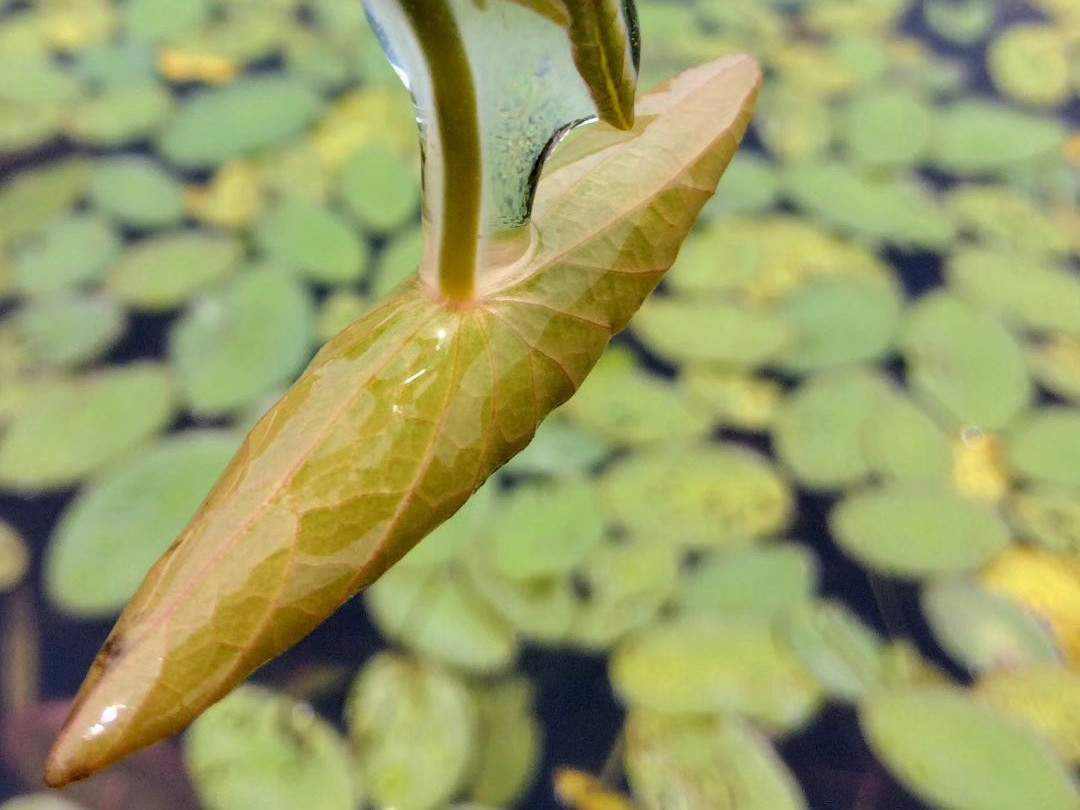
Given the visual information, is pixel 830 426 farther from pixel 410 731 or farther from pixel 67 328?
pixel 67 328

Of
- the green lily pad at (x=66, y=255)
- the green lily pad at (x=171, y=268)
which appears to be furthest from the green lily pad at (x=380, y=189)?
the green lily pad at (x=66, y=255)

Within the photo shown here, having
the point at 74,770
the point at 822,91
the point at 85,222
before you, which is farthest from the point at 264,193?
the point at 74,770

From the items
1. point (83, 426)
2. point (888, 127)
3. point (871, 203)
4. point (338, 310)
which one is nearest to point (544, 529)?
point (338, 310)

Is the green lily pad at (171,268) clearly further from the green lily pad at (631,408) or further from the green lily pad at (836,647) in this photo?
the green lily pad at (836,647)

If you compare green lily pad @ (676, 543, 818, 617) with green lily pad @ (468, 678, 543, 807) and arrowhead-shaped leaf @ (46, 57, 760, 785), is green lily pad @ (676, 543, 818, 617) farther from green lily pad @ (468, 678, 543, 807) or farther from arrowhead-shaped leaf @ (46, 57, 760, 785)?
arrowhead-shaped leaf @ (46, 57, 760, 785)

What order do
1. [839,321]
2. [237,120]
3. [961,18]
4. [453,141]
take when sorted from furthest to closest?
[961,18] → [237,120] → [839,321] → [453,141]

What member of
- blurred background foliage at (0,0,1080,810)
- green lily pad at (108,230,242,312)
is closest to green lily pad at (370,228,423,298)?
blurred background foliage at (0,0,1080,810)
